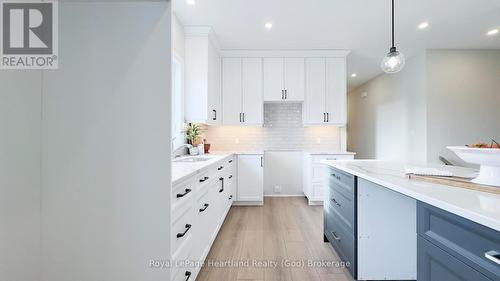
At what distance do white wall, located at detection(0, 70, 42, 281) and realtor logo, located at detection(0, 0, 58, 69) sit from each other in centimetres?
8

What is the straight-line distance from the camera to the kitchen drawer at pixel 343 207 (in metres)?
1.69

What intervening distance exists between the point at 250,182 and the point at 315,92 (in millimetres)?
2042

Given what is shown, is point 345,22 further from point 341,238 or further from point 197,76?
point 341,238

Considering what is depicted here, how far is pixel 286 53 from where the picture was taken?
4.03 metres

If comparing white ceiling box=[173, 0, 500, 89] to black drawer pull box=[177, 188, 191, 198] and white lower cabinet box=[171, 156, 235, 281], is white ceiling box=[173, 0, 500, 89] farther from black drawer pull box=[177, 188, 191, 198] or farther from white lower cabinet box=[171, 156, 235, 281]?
black drawer pull box=[177, 188, 191, 198]

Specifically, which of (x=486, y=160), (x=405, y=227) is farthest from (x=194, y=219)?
(x=486, y=160)

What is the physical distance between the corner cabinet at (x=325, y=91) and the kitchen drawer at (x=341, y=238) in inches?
88.1

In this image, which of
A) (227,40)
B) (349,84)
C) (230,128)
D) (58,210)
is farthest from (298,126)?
(58,210)

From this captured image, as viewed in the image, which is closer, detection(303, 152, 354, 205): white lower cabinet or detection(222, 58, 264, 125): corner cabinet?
detection(303, 152, 354, 205): white lower cabinet

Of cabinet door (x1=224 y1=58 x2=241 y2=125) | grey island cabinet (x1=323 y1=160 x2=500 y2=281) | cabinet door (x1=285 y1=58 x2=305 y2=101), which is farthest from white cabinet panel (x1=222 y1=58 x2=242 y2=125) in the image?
grey island cabinet (x1=323 y1=160 x2=500 y2=281)

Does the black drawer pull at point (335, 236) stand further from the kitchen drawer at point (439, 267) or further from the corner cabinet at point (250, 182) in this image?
the corner cabinet at point (250, 182)

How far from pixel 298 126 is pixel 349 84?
3.48 metres

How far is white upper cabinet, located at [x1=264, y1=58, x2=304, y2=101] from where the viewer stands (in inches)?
160

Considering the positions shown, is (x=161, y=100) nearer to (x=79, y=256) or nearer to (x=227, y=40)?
(x=79, y=256)
